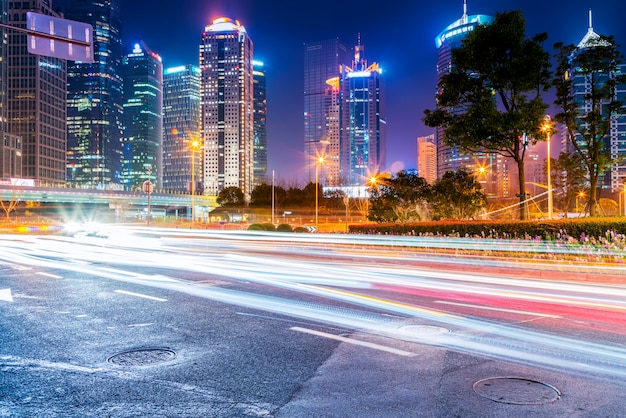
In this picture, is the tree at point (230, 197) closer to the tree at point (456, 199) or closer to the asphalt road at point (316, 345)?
the tree at point (456, 199)

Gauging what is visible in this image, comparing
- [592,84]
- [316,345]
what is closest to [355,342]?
[316,345]

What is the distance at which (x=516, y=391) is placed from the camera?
5727mm

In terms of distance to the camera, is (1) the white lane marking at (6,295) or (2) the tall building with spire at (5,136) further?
(2) the tall building with spire at (5,136)

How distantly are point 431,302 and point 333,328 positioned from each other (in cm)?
326

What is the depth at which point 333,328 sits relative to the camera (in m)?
8.91

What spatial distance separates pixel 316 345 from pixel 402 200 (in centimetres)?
3570

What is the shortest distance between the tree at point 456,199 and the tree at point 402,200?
1.21 metres

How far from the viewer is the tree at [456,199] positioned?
39156mm

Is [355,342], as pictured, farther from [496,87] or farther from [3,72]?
[3,72]

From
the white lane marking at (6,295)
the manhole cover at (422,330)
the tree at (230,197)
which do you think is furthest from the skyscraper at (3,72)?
the manhole cover at (422,330)

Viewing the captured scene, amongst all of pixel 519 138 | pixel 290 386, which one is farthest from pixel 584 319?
pixel 519 138

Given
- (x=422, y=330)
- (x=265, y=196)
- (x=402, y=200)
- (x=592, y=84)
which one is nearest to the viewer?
(x=422, y=330)

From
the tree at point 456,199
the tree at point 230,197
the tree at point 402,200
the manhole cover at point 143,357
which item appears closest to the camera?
the manhole cover at point 143,357

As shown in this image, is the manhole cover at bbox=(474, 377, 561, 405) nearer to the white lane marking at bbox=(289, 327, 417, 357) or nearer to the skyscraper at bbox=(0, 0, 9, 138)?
the white lane marking at bbox=(289, 327, 417, 357)
